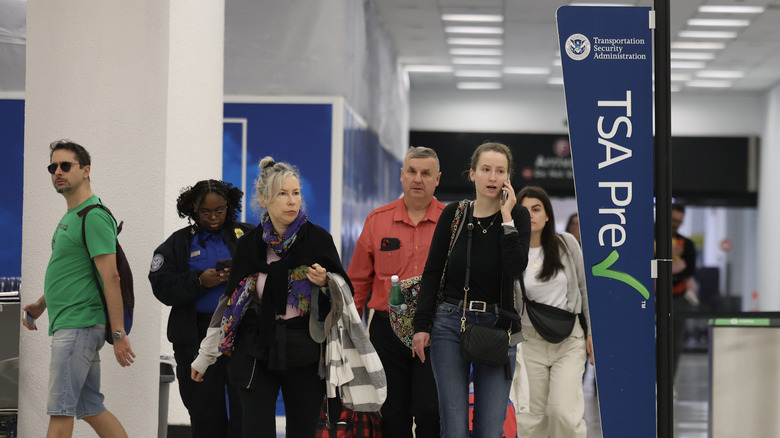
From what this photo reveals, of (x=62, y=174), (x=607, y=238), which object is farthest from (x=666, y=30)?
(x=62, y=174)

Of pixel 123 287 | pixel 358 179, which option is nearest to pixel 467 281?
pixel 123 287

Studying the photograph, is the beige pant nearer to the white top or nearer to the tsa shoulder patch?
the white top

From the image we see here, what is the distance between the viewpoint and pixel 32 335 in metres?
5.42

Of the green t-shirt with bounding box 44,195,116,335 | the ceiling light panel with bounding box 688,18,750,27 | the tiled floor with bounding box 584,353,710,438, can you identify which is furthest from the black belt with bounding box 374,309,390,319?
Result: the ceiling light panel with bounding box 688,18,750,27

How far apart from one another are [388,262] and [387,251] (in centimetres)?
6

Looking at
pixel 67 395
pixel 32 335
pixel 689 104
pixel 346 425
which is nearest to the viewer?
pixel 67 395

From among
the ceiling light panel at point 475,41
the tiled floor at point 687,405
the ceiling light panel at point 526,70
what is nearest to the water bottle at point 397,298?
the tiled floor at point 687,405

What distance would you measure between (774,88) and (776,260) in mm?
3092

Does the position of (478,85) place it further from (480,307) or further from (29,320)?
(480,307)

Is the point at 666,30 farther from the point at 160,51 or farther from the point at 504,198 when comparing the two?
the point at 160,51

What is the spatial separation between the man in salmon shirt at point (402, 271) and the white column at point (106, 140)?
139cm

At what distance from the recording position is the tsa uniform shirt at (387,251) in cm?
486

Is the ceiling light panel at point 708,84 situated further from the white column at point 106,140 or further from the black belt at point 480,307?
the black belt at point 480,307

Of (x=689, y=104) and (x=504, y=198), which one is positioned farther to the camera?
(x=689, y=104)
